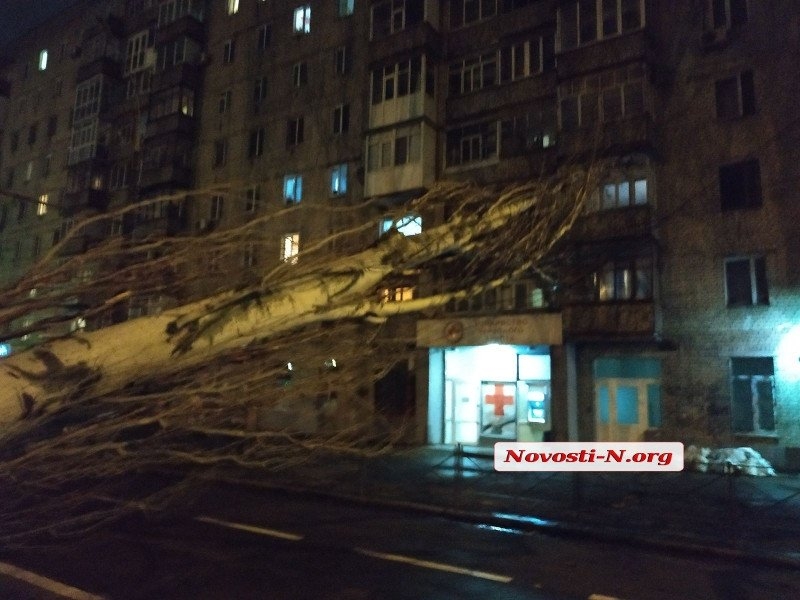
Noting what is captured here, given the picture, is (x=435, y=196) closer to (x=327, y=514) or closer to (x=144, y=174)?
(x=327, y=514)

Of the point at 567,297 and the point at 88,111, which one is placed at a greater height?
the point at 88,111

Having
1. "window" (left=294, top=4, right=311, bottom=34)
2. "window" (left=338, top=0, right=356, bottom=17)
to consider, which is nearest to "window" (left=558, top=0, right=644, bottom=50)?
"window" (left=338, top=0, right=356, bottom=17)

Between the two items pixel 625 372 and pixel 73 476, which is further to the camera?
pixel 625 372

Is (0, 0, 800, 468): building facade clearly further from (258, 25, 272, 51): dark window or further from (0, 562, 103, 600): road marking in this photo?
(0, 562, 103, 600): road marking

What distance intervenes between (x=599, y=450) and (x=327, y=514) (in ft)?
18.2

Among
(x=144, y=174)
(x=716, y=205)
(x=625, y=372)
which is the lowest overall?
(x=625, y=372)

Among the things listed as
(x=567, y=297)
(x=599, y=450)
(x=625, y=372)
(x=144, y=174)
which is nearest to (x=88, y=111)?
(x=144, y=174)

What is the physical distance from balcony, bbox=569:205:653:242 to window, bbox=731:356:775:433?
4590mm

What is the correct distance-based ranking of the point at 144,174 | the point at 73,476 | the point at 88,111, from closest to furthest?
the point at 73,476, the point at 144,174, the point at 88,111

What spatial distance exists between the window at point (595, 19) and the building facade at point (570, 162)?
0.06 meters

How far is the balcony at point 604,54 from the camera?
18703mm

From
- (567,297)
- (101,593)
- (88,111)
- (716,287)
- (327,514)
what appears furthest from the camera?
(88,111)

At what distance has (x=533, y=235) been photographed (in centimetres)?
523

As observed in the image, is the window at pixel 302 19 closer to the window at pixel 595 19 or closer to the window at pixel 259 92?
the window at pixel 259 92
